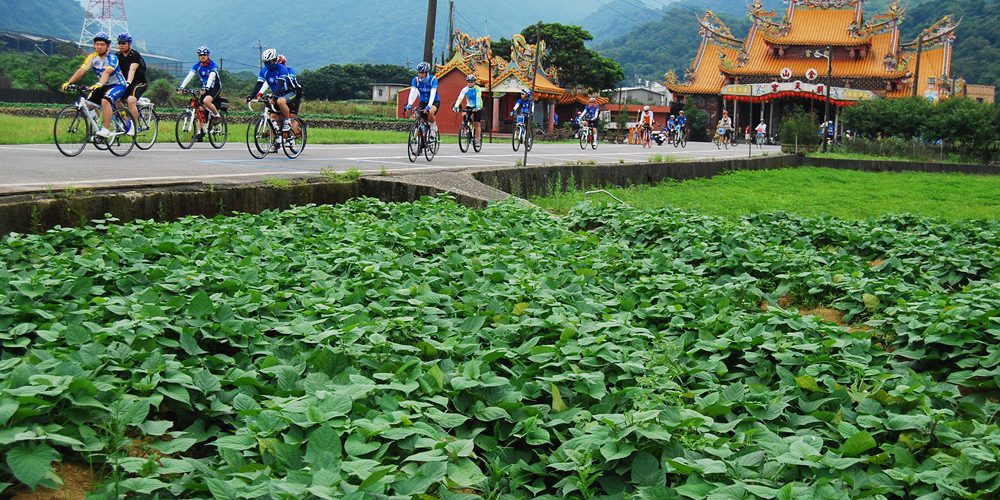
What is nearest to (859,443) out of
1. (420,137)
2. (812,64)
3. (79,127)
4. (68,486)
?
(68,486)

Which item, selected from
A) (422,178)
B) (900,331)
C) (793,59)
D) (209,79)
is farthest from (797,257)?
(793,59)

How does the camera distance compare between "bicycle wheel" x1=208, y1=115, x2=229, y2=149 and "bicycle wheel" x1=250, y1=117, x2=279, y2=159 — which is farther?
"bicycle wheel" x1=208, y1=115, x2=229, y2=149

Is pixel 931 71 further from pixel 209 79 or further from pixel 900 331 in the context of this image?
pixel 900 331

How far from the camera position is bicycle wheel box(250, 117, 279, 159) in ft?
39.5

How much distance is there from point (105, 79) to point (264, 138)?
2.10 metres

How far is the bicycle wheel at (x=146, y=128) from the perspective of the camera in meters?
12.2

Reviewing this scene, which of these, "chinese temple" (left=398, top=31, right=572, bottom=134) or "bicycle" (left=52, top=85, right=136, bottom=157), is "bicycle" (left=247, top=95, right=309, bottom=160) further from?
"chinese temple" (left=398, top=31, right=572, bottom=134)

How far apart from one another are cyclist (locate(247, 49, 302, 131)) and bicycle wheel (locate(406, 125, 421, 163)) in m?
1.75

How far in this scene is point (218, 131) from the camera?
14.3 metres

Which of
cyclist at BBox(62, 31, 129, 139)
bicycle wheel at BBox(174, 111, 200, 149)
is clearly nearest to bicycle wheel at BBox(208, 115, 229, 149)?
bicycle wheel at BBox(174, 111, 200, 149)

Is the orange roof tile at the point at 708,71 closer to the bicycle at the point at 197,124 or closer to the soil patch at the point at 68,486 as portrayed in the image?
the bicycle at the point at 197,124

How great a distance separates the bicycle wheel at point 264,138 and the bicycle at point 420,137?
74.8 inches

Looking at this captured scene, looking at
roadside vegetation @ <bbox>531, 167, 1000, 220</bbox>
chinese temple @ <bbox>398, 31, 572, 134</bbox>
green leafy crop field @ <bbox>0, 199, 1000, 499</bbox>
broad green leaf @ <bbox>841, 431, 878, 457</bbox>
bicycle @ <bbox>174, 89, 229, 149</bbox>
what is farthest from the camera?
chinese temple @ <bbox>398, 31, 572, 134</bbox>

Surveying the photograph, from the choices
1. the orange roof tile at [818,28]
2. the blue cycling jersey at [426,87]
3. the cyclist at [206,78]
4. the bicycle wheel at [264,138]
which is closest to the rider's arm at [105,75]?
the bicycle wheel at [264,138]
